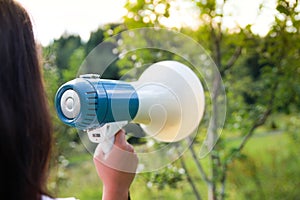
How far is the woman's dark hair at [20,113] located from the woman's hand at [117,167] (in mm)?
199

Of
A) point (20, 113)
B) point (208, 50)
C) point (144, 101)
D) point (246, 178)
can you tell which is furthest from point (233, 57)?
point (20, 113)

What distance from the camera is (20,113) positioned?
0.75 metres

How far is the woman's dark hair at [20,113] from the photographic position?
73cm

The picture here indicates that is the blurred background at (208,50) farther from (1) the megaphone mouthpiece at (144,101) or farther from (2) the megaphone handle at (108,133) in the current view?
(2) the megaphone handle at (108,133)

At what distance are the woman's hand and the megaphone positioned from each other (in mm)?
18

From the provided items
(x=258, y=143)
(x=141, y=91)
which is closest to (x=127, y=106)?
(x=141, y=91)

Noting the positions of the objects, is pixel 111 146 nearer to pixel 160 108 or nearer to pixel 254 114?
pixel 160 108

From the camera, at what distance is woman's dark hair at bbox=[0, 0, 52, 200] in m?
0.73

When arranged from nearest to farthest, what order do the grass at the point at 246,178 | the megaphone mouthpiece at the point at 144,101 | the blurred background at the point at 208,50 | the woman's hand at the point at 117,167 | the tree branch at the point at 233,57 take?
the megaphone mouthpiece at the point at 144,101 < the woman's hand at the point at 117,167 < the blurred background at the point at 208,50 < the tree branch at the point at 233,57 < the grass at the point at 246,178

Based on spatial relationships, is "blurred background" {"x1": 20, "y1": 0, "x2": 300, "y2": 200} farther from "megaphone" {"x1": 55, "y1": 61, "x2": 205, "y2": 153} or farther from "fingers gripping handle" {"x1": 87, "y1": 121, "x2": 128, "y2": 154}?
"fingers gripping handle" {"x1": 87, "y1": 121, "x2": 128, "y2": 154}

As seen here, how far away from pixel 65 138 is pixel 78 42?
1.65 ft

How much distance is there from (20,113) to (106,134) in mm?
241

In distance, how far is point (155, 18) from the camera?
1.80 m

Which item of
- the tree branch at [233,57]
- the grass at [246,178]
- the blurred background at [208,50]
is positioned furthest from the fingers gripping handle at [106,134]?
the grass at [246,178]
